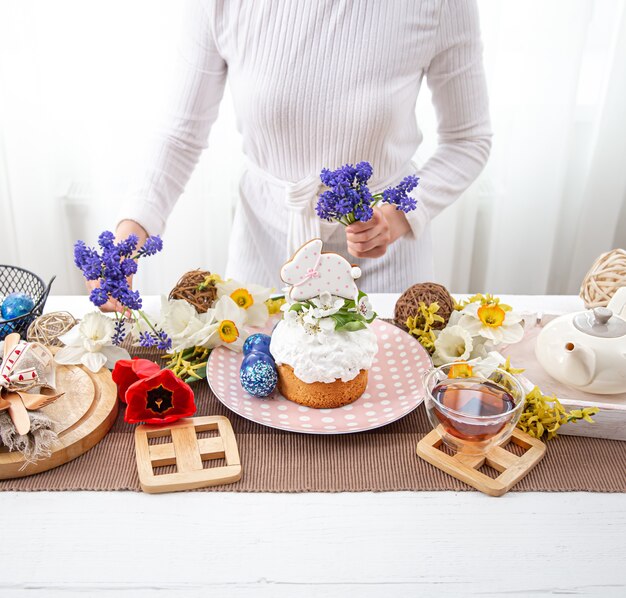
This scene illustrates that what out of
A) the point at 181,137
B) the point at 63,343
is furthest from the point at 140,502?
the point at 181,137

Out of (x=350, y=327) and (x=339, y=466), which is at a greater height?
(x=350, y=327)

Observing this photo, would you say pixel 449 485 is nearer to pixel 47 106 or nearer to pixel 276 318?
pixel 276 318

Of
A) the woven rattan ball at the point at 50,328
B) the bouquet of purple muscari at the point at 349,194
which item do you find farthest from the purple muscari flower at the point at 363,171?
the woven rattan ball at the point at 50,328

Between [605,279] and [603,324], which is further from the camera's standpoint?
[605,279]

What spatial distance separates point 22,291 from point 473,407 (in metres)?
0.82

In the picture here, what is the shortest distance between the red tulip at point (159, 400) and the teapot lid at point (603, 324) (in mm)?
603

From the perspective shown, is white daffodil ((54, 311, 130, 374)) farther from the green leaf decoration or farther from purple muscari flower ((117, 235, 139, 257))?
the green leaf decoration

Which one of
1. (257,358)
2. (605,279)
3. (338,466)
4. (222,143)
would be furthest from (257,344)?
(222,143)

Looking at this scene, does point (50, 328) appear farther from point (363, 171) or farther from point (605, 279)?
point (605, 279)

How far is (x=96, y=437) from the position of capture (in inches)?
37.2

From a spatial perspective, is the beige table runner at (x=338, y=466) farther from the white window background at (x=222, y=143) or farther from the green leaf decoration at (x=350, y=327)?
the white window background at (x=222, y=143)

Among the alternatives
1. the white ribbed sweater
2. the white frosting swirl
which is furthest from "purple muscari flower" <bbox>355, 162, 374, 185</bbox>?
the white ribbed sweater

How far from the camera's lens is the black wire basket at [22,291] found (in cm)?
107

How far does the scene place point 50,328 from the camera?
1154 millimetres
